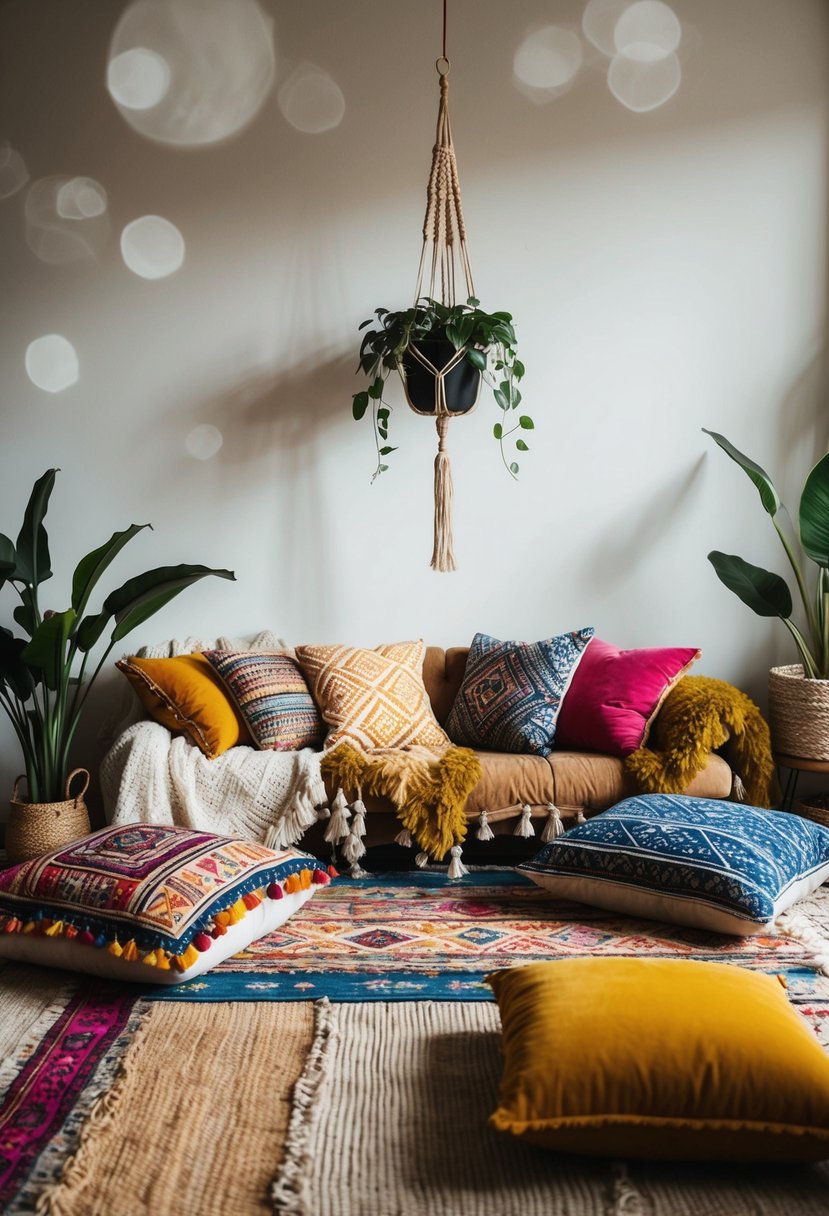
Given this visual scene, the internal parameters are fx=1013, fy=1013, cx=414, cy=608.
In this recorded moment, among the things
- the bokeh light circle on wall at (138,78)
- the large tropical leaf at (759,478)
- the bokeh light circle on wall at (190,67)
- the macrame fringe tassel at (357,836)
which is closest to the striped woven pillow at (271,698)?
the macrame fringe tassel at (357,836)

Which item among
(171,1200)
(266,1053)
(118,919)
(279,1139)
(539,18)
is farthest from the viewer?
(539,18)

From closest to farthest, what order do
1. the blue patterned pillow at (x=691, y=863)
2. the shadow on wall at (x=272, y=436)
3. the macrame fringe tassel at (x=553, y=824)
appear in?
1. the blue patterned pillow at (x=691, y=863)
2. the macrame fringe tassel at (x=553, y=824)
3. the shadow on wall at (x=272, y=436)

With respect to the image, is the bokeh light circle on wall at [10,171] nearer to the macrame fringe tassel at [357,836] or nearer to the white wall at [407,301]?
the white wall at [407,301]

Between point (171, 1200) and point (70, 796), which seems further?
point (70, 796)

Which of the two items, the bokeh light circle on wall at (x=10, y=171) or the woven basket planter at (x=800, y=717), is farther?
the bokeh light circle on wall at (x=10, y=171)

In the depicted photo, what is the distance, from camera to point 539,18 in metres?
3.66

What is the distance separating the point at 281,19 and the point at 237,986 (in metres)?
3.29

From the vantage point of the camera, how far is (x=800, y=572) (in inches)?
147

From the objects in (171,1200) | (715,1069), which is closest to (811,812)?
(715,1069)

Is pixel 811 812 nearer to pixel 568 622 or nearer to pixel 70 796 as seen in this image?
pixel 568 622

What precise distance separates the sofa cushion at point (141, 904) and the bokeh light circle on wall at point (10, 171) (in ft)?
8.22

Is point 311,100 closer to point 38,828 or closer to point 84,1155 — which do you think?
point 38,828

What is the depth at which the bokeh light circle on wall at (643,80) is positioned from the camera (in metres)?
3.69

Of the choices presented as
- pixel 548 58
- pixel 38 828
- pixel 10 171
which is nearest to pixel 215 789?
pixel 38 828
